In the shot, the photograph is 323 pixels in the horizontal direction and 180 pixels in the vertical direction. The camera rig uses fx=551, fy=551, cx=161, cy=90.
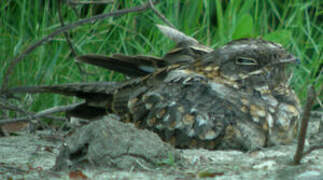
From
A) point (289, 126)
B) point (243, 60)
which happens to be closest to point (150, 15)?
point (243, 60)

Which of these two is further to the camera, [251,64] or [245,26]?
[245,26]

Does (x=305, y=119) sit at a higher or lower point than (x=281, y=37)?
A: lower

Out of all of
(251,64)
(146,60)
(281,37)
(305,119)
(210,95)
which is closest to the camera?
(305,119)

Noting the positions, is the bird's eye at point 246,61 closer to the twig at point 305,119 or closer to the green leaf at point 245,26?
the twig at point 305,119

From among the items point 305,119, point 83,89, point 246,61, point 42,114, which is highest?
point 246,61

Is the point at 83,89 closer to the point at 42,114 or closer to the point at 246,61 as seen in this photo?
the point at 42,114

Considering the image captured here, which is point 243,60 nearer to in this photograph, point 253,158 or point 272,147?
point 272,147

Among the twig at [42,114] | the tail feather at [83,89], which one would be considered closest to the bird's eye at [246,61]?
the tail feather at [83,89]

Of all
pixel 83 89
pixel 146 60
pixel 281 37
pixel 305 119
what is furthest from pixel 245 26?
pixel 305 119

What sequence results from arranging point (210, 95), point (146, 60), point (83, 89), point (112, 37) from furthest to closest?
point (112, 37)
point (83, 89)
point (146, 60)
point (210, 95)
